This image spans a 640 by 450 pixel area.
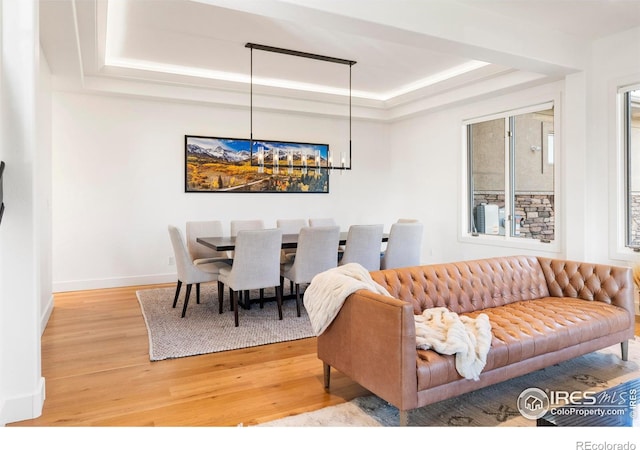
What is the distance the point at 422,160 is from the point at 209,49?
12.4 ft

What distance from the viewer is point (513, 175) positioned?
18.5 feet

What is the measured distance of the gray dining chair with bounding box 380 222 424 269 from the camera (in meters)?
4.75

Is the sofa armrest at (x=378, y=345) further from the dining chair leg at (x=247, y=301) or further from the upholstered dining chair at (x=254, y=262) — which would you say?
the dining chair leg at (x=247, y=301)

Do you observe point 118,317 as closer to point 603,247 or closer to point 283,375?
point 283,375

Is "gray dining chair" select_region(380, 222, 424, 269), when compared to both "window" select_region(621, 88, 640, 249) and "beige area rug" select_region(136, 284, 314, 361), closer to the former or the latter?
"beige area rug" select_region(136, 284, 314, 361)

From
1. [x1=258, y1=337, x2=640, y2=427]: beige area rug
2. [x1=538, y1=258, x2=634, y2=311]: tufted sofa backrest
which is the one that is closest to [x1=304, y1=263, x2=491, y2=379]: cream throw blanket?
[x1=258, y1=337, x2=640, y2=427]: beige area rug

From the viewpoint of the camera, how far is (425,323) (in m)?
2.52

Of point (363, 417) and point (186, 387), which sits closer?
point (363, 417)

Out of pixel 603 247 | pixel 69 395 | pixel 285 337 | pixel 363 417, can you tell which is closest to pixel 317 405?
pixel 363 417

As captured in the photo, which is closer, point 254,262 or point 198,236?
point 254,262

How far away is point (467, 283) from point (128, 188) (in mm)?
4567

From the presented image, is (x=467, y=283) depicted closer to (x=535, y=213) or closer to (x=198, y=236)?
(x=535, y=213)

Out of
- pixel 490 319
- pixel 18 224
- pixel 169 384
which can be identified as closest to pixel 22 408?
pixel 169 384

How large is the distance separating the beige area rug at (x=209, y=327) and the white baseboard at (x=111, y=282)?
35.1 inches
